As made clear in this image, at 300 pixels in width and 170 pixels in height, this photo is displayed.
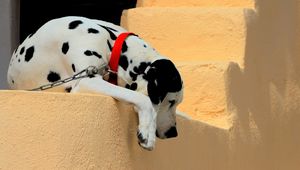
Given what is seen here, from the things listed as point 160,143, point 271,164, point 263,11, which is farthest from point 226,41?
point 160,143

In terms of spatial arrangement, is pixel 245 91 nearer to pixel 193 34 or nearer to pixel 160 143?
pixel 193 34

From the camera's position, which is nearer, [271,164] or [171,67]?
[171,67]

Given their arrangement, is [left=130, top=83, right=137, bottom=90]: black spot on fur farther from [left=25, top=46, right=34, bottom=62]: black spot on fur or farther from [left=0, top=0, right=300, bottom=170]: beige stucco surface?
[left=25, top=46, right=34, bottom=62]: black spot on fur

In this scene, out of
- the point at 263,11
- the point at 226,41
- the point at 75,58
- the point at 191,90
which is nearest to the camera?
the point at 75,58

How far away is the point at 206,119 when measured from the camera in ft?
14.4

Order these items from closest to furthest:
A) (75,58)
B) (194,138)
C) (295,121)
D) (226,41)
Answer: (75,58) < (194,138) < (226,41) < (295,121)

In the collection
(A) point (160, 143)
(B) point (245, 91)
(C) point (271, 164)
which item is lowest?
(C) point (271, 164)

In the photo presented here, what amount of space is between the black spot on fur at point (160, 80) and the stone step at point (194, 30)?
64.0 inches

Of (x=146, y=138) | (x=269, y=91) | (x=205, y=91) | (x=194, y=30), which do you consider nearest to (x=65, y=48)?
(x=146, y=138)

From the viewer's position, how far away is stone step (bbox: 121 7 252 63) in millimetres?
4695

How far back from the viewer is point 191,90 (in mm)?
4426

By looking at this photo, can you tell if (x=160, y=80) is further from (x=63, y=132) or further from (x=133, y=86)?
(x=63, y=132)

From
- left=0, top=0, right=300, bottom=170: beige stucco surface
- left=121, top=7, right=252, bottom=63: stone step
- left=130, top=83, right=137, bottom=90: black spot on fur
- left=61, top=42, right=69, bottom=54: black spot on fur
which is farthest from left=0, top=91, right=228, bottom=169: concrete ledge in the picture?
left=121, top=7, right=252, bottom=63: stone step

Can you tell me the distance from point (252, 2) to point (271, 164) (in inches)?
42.9
